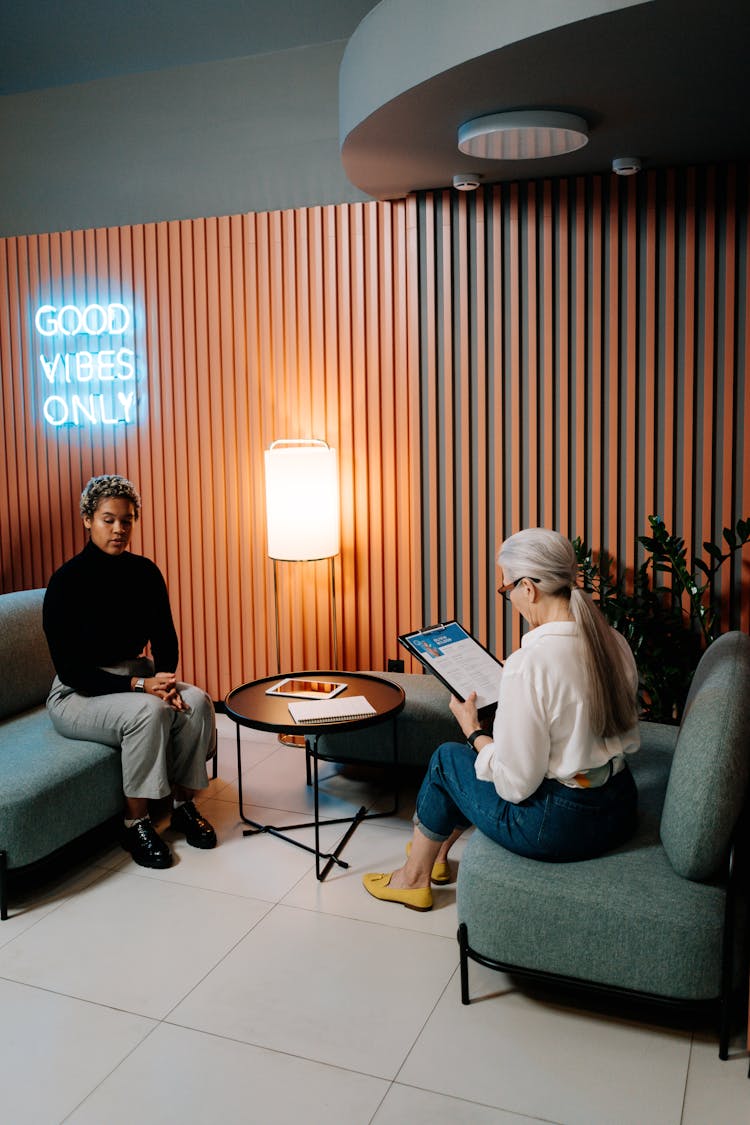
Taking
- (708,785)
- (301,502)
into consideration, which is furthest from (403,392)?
(708,785)

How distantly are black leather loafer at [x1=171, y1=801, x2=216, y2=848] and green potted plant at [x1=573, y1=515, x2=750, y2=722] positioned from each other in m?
2.08

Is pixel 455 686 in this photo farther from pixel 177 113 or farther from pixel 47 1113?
pixel 177 113

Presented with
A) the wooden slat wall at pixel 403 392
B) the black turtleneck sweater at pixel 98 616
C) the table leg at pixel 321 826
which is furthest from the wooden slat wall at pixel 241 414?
the black turtleneck sweater at pixel 98 616

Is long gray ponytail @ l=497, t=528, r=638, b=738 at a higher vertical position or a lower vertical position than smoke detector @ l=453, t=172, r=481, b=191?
lower

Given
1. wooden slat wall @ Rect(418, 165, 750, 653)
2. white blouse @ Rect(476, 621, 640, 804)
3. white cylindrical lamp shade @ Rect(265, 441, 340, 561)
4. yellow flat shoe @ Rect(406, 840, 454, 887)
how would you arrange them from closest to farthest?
1. white blouse @ Rect(476, 621, 640, 804)
2. yellow flat shoe @ Rect(406, 840, 454, 887)
3. wooden slat wall @ Rect(418, 165, 750, 653)
4. white cylindrical lamp shade @ Rect(265, 441, 340, 561)

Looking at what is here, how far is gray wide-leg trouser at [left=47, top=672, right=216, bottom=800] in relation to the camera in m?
3.82

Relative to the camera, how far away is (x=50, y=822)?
3.49 meters

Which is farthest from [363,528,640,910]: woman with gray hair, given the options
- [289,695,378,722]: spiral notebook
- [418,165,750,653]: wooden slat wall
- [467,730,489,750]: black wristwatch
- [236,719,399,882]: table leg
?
[418,165,750,653]: wooden slat wall

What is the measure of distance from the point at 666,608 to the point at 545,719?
7.53ft

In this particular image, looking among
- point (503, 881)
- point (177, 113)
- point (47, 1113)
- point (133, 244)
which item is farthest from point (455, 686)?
point (177, 113)

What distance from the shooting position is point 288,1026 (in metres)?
2.76

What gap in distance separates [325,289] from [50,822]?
10.7 feet

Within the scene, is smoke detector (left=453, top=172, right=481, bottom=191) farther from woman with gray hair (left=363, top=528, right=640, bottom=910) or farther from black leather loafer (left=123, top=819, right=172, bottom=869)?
black leather loafer (left=123, top=819, right=172, bottom=869)

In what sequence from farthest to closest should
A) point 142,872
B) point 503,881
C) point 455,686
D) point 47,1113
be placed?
point 142,872
point 455,686
point 503,881
point 47,1113
